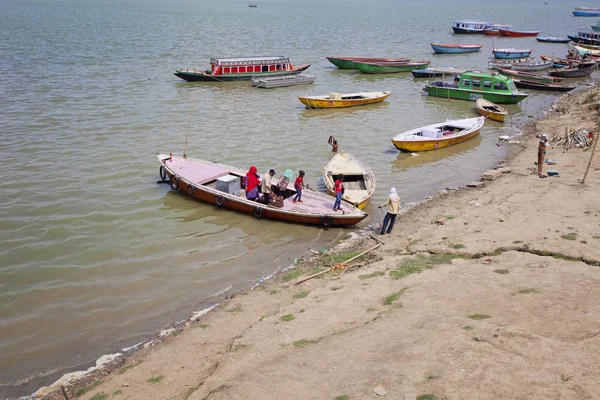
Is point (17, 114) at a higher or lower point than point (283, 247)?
higher

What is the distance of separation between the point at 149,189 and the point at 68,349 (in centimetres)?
1020

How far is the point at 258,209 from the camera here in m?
18.0

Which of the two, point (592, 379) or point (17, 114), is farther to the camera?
point (17, 114)

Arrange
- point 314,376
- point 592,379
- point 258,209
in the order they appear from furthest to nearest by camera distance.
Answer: point 258,209
point 314,376
point 592,379

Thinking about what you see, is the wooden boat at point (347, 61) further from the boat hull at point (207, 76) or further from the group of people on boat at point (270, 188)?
the group of people on boat at point (270, 188)

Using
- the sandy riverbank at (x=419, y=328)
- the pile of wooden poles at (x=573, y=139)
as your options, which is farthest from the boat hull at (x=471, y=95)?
the sandy riverbank at (x=419, y=328)

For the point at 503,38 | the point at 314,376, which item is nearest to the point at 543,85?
the point at 314,376

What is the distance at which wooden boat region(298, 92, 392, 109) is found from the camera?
3456cm

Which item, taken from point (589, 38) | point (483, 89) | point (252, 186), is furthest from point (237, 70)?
point (589, 38)

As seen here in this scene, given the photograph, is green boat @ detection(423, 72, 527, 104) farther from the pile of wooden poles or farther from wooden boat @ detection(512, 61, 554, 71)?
wooden boat @ detection(512, 61, 554, 71)

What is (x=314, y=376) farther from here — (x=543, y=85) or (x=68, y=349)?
(x=543, y=85)

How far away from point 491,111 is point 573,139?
8.53 metres

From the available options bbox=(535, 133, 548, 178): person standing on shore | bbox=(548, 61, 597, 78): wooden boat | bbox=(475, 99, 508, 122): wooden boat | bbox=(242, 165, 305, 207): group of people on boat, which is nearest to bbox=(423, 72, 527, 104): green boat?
bbox=(475, 99, 508, 122): wooden boat

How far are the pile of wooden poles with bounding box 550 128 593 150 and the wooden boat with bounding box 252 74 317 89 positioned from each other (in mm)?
23407
